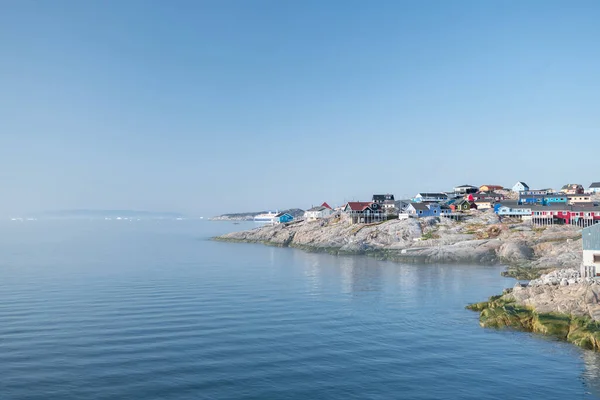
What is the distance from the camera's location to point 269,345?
118 ft

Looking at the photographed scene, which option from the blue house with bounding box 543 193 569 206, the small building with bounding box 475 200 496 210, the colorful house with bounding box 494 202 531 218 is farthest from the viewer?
the small building with bounding box 475 200 496 210

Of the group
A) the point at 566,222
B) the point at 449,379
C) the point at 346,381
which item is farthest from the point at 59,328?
the point at 566,222

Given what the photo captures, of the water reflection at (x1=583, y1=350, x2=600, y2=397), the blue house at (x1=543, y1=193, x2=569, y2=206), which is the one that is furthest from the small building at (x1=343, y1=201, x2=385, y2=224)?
the water reflection at (x1=583, y1=350, x2=600, y2=397)

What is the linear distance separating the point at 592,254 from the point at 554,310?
12.1 m

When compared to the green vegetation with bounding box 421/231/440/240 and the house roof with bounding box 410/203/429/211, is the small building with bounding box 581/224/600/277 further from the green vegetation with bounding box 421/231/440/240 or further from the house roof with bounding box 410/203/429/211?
the house roof with bounding box 410/203/429/211

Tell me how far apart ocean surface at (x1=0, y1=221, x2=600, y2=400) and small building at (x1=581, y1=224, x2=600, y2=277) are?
1154 centimetres

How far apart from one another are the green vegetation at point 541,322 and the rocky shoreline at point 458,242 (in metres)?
27.7

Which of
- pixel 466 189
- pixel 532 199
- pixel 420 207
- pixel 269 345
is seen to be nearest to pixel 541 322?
pixel 269 345

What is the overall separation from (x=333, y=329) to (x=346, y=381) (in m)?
12.3

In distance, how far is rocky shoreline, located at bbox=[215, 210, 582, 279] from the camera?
266 ft

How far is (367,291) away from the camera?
61.0m

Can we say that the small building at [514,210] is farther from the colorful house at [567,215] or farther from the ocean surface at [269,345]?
the ocean surface at [269,345]

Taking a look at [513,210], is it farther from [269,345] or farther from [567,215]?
[269,345]

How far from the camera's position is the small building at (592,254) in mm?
49031
